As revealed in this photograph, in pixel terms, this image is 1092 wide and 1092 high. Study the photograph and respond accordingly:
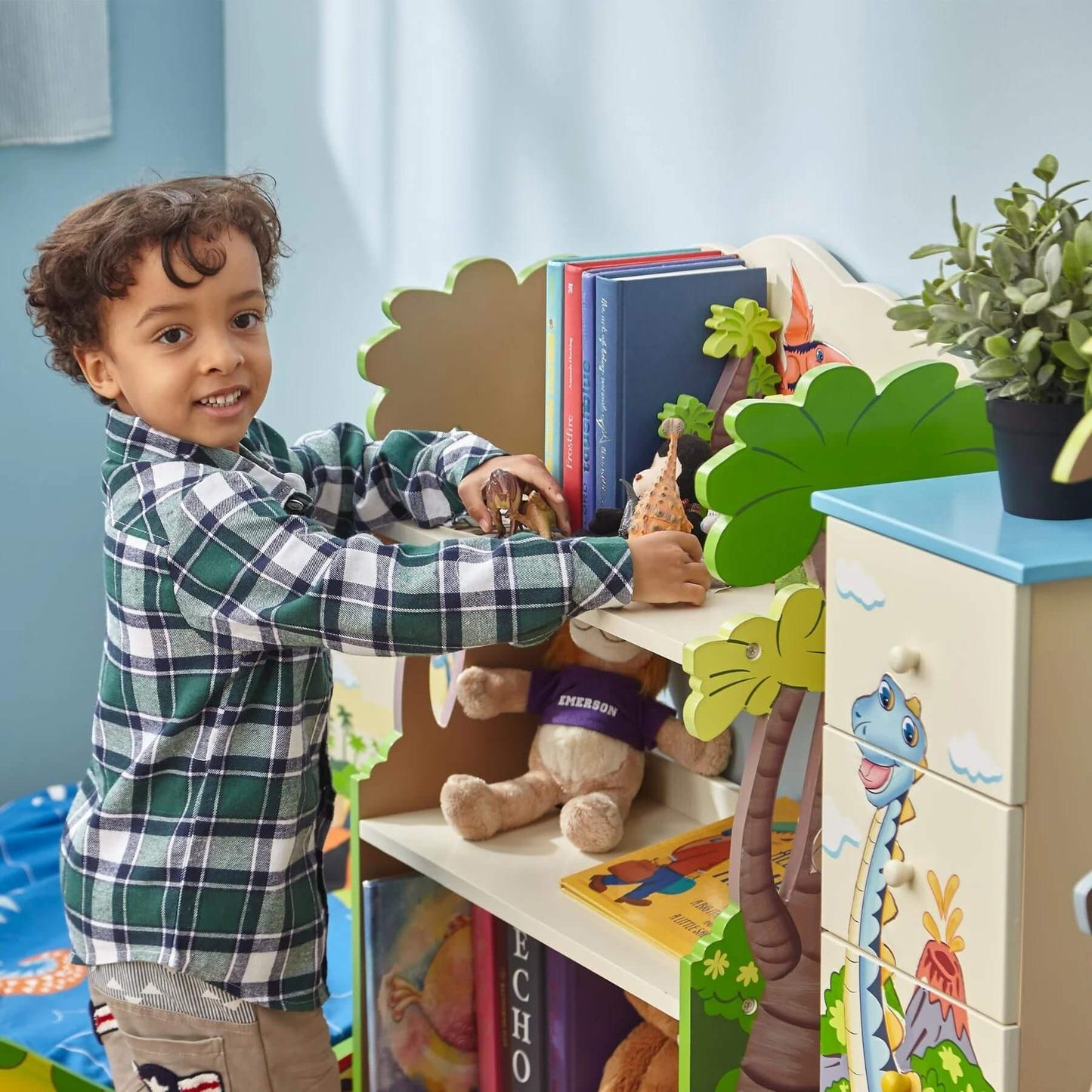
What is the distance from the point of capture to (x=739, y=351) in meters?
1.29

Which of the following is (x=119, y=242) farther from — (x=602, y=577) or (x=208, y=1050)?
(x=208, y=1050)

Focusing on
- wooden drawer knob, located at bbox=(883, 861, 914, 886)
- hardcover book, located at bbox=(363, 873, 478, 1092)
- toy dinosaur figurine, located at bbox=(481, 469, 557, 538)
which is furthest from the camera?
hardcover book, located at bbox=(363, 873, 478, 1092)

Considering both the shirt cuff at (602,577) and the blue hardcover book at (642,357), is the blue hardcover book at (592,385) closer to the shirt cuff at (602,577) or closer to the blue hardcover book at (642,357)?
the blue hardcover book at (642,357)

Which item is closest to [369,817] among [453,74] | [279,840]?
[279,840]

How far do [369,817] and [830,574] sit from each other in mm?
703

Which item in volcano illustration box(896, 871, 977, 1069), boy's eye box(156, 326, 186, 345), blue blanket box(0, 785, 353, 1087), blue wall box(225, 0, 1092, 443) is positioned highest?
blue wall box(225, 0, 1092, 443)

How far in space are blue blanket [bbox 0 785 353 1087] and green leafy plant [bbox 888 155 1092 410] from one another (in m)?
1.08

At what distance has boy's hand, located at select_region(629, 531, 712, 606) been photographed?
1.08 metres

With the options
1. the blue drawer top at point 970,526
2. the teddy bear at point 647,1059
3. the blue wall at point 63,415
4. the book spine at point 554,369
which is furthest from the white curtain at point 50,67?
the blue drawer top at point 970,526

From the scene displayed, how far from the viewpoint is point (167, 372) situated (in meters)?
1.20

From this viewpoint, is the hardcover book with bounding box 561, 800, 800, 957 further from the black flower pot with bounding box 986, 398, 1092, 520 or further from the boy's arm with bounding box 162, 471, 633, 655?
the black flower pot with bounding box 986, 398, 1092, 520

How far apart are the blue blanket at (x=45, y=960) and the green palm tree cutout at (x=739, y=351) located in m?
0.78

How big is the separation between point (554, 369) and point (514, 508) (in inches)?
5.2

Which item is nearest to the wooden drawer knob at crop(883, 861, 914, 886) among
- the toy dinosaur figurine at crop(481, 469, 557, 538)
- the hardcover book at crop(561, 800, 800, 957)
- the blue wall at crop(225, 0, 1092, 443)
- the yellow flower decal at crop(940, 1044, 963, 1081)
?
the yellow flower decal at crop(940, 1044, 963, 1081)
